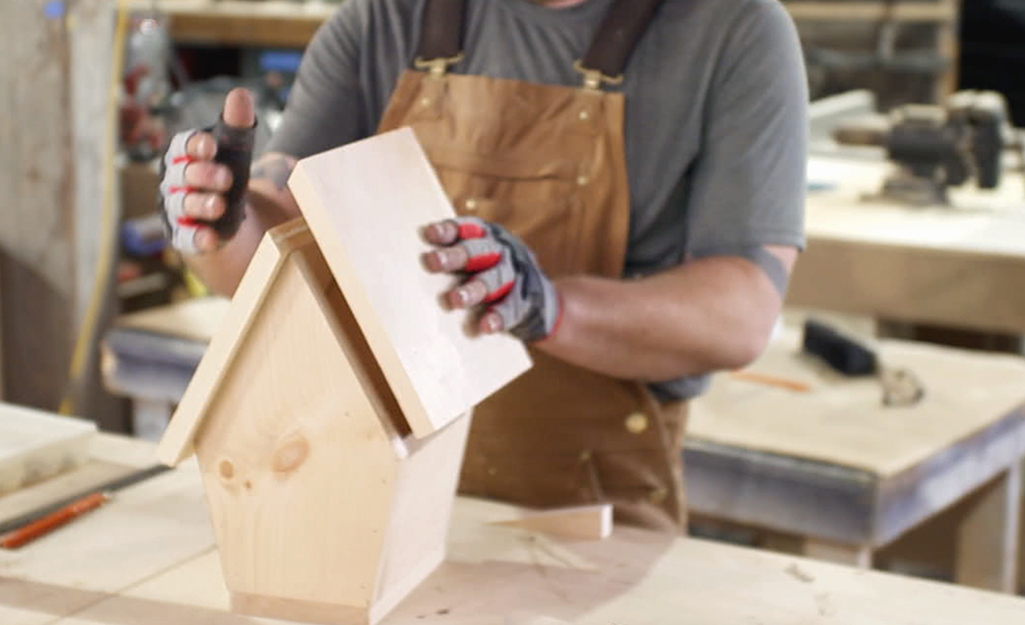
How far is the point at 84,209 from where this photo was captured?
12.5 feet

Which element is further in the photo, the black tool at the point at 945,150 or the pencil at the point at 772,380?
the black tool at the point at 945,150

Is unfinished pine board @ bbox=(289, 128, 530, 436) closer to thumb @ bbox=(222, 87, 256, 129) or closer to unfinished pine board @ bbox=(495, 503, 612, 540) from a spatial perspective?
thumb @ bbox=(222, 87, 256, 129)

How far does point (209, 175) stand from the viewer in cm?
134

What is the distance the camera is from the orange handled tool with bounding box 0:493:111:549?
1.52 metres

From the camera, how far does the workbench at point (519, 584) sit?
138 cm

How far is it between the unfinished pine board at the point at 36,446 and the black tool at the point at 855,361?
145cm

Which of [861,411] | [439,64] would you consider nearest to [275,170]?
[439,64]

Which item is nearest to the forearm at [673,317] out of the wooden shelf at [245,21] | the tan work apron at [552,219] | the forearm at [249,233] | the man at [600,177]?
the man at [600,177]

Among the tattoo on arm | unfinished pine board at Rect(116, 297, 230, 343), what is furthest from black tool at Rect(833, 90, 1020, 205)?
the tattoo on arm

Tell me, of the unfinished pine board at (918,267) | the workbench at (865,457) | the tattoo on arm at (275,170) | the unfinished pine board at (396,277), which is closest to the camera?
the unfinished pine board at (396,277)

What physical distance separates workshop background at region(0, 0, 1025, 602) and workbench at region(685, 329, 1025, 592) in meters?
0.02

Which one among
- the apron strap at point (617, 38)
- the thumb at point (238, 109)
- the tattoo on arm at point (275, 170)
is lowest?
the tattoo on arm at point (275, 170)

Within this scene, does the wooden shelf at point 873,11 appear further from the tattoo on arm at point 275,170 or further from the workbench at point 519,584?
the workbench at point 519,584

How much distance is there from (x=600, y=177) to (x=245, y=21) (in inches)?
213
